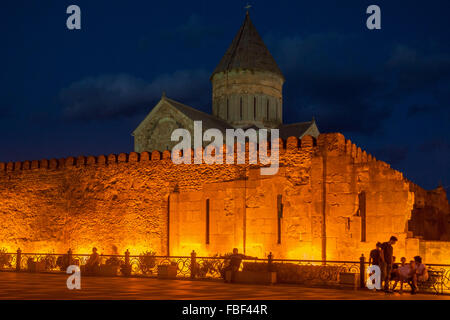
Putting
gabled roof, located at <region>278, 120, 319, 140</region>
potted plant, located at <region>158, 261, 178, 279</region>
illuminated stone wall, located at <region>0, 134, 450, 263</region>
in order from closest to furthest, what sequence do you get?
potted plant, located at <region>158, 261, 178, 279</region>
illuminated stone wall, located at <region>0, 134, 450, 263</region>
gabled roof, located at <region>278, 120, 319, 140</region>

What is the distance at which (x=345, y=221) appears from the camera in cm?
1494

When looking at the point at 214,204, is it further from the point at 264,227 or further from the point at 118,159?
the point at 118,159

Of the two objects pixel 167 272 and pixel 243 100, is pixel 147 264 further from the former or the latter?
pixel 243 100

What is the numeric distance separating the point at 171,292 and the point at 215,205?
6.02 m

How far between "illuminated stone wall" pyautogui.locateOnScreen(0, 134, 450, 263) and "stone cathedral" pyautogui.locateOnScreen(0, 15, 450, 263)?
0.10 ft

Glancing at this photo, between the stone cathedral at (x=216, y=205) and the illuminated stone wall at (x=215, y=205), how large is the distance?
0.10 feet

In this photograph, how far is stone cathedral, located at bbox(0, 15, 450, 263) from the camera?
15242 mm

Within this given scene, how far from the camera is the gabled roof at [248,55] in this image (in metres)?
36.7

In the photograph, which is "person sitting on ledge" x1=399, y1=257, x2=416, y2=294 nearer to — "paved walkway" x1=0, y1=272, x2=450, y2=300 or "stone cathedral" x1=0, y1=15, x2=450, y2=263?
"paved walkway" x1=0, y1=272, x2=450, y2=300

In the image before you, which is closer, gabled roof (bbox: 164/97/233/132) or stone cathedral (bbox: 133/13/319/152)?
gabled roof (bbox: 164/97/233/132)

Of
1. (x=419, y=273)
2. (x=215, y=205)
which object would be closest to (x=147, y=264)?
(x=215, y=205)

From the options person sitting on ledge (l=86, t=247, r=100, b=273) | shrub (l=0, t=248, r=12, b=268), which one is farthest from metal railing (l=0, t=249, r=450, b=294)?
person sitting on ledge (l=86, t=247, r=100, b=273)
